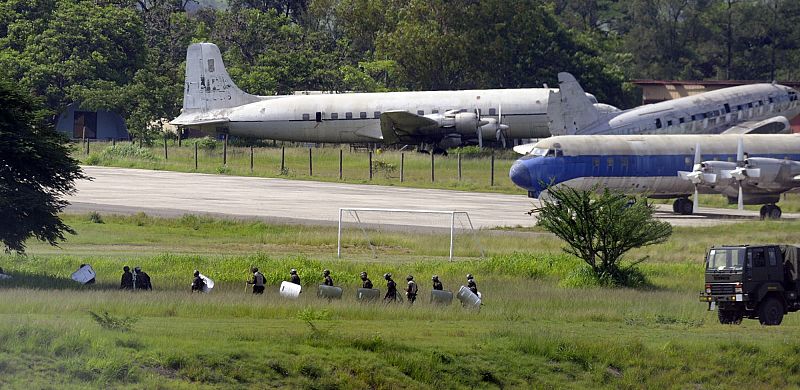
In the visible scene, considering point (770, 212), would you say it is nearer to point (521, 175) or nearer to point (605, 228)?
point (521, 175)

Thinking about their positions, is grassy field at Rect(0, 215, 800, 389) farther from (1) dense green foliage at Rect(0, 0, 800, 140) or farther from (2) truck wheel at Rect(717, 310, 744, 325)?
(1) dense green foliage at Rect(0, 0, 800, 140)

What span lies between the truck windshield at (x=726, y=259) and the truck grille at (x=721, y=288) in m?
0.36

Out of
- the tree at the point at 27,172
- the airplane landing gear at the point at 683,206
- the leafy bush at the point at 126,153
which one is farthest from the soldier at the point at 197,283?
the leafy bush at the point at 126,153

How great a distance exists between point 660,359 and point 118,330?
36.1 ft

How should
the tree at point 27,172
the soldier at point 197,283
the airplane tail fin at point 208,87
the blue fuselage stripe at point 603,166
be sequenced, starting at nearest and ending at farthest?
the soldier at point 197,283 < the tree at point 27,172 < the blue fuselage stripe at point 603,166 < the airplane tail fin at point 208,87

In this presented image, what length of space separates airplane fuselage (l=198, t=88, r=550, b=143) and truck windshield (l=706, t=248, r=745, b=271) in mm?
48829

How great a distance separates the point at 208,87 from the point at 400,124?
13950 millimetres

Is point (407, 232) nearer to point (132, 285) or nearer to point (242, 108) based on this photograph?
point (132, 285)

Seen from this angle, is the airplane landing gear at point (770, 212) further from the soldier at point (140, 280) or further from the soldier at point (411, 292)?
the soldier at point (140, 280)

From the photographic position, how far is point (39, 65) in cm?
10069

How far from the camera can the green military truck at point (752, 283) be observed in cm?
3002

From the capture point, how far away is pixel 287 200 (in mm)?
61531

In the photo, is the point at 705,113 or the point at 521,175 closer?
the point at 521,175

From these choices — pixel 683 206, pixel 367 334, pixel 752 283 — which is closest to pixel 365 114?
pixel 683 206
